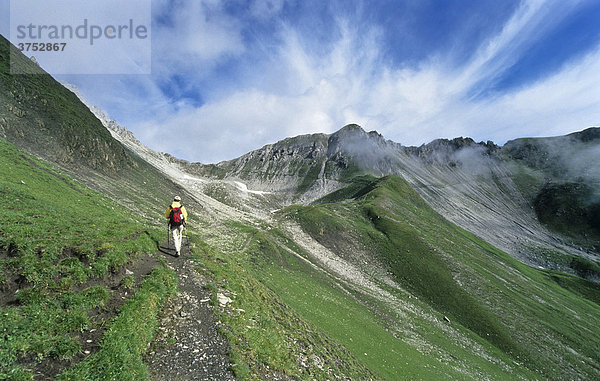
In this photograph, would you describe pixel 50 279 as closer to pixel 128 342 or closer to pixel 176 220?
pixel 128 342

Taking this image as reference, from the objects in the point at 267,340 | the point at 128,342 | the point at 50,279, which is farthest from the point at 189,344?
the point at 50,279

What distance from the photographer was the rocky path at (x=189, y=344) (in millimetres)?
10438

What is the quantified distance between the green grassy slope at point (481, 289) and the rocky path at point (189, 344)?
20.3m

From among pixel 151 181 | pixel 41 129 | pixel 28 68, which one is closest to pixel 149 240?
pixel 41 129

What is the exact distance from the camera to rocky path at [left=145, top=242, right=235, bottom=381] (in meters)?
10.4

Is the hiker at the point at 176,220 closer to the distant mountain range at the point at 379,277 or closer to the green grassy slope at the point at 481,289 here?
the distant mountain range at the point at 379,277

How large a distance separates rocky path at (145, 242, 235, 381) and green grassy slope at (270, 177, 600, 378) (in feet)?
66.7

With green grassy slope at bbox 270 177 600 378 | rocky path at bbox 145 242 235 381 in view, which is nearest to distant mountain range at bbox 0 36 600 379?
green grassy slope at bbox 270 177 600 378

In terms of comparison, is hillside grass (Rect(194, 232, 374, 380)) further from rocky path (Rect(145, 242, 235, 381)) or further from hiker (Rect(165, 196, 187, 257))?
hiker (Rect(165, 196, 187, 257))

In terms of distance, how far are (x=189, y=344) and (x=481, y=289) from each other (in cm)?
8531

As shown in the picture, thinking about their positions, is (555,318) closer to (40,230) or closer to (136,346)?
(136,346)

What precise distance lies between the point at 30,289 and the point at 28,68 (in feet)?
382

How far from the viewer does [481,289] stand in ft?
236

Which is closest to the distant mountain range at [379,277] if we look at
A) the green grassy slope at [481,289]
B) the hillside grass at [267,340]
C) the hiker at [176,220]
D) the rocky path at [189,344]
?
the green grassy slope at [481,289]
